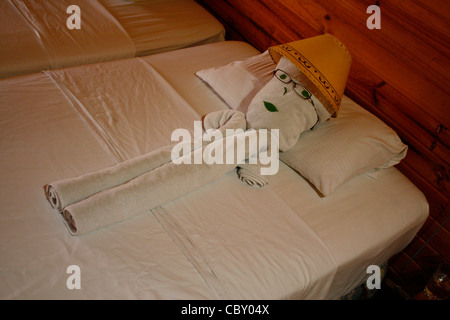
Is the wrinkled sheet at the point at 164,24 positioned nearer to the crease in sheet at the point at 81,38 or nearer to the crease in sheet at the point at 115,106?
the crease in sheet at the point at 81,38

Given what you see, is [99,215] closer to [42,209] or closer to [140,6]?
[42,209]

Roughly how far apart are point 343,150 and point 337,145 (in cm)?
3

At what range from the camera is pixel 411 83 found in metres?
1.50

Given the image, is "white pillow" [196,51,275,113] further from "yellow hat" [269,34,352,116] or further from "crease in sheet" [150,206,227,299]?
"crease in sheet" [150,206,227,299]

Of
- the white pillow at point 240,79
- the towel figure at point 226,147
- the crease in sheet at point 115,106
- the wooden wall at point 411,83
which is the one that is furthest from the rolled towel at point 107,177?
the wooden wall at point 411,83

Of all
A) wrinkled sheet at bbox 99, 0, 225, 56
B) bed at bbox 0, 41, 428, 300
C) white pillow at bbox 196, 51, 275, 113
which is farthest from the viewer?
wrinkled sheet at bbox 99, 0, 225, 56

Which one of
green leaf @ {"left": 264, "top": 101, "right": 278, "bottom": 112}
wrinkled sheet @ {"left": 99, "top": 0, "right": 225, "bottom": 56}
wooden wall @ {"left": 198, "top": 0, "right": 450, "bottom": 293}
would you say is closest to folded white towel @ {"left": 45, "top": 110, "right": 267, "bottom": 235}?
green leaf @ {"left": 264, "top": 101, "right": 278, "bottom": 112}

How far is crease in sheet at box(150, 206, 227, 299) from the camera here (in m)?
1.02

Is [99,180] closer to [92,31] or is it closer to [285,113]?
[285,113]

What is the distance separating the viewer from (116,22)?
202 centimetres

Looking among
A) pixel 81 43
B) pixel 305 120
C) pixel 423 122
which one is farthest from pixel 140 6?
pixel 423 122

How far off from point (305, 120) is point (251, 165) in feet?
0.94

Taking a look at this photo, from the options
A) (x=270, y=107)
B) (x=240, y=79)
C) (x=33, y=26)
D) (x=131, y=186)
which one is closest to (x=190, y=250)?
(x=131, y=186)

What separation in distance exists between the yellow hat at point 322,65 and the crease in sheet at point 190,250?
0.75 metres
